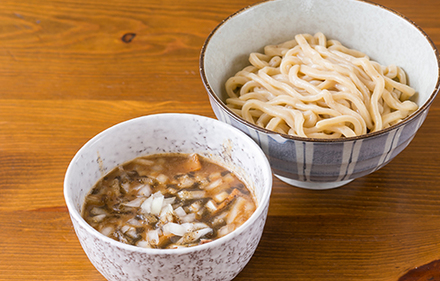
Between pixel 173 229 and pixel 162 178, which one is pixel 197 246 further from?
pixel 162 178

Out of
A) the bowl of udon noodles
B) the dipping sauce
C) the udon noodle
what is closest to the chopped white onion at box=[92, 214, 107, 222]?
the dipping sauce

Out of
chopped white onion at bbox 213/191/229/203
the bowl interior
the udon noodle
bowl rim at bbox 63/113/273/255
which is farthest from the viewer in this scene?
the bowl interior

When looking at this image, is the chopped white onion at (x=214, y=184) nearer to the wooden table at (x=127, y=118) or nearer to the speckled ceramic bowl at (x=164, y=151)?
the speckled ceramic bowl at (x=164, y=151)

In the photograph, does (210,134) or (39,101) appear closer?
(210,134)

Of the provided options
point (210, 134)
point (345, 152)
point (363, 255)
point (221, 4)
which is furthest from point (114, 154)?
point (221, 4)

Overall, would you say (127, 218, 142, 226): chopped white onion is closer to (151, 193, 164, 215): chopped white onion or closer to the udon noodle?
(151, 193, 164, 215): chopped white onion

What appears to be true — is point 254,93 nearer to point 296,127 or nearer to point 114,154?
point 296,127
